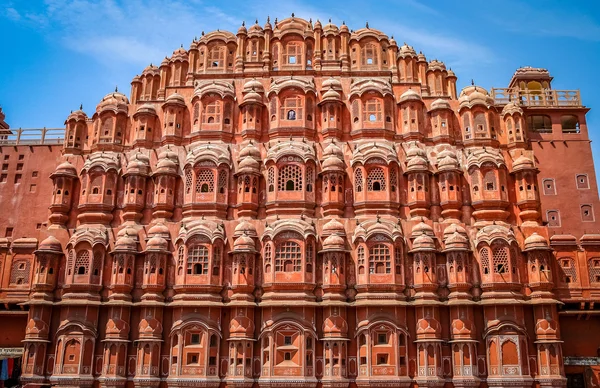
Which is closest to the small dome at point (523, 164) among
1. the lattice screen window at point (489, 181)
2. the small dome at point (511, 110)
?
the lattice screen window at point (489, 181)

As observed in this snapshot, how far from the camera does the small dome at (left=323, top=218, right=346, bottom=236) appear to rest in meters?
31.0

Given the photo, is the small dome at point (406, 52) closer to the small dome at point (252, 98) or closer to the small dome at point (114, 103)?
the small dome at point (252, 98)

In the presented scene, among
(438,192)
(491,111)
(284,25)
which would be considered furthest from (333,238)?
(284,25)

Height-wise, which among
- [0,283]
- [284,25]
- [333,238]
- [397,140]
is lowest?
[0,283]

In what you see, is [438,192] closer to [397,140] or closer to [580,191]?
[397,140]

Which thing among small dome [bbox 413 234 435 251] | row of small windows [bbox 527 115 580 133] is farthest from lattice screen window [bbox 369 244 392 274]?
row of small windows [bbox 527 115 580 133]

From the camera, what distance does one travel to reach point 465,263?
30.3 meters

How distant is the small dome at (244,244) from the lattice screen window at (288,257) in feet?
4.65

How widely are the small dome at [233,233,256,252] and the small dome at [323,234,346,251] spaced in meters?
4.01

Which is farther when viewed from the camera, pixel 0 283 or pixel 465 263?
pixel 0 283

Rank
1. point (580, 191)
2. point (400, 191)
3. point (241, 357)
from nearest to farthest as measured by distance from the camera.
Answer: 1. point (241, 357)
2. point (400, 191)
3. point (580, 191)

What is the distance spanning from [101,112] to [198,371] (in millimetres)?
17383

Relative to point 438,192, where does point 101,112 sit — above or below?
above

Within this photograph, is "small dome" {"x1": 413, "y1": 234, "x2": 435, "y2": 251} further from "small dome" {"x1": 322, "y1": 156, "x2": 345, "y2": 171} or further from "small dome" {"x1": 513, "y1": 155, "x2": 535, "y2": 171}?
"small dome" {"x1": 513, "y1": 155, "x2": 535, "y2": 171}
